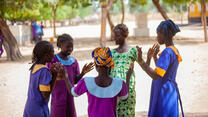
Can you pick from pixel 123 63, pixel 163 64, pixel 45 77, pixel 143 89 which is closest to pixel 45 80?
pixel 45 77

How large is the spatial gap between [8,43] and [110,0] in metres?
6.35

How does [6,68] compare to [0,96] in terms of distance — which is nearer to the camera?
[0,96]

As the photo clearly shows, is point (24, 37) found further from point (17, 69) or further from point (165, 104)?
point (165, 104)

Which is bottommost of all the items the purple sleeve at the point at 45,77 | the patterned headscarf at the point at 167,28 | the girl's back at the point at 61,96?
the girl's back at the point at 61,96

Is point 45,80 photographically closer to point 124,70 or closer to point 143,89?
point 124,70

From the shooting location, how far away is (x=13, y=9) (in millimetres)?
15289

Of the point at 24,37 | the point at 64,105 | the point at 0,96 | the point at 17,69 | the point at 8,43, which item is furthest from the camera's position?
the point at 24,37

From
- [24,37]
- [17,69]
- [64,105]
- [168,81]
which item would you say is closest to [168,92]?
[168,81]

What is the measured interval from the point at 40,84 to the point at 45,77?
87 mm

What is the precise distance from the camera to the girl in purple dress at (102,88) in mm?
2779

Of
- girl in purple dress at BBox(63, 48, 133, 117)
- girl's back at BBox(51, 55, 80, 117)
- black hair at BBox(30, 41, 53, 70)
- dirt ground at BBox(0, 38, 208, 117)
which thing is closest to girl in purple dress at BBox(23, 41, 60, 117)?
black hair at BBox(30, 41, 53, 70)

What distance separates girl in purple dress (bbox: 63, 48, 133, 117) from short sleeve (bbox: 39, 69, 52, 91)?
370 mm

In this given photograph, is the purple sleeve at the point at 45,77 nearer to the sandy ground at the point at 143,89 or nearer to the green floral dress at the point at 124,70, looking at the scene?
the green floral dress at the point at 124,70

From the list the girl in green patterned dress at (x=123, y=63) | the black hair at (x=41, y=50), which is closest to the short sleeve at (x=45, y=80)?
the black hair at (x=41, y=50)
